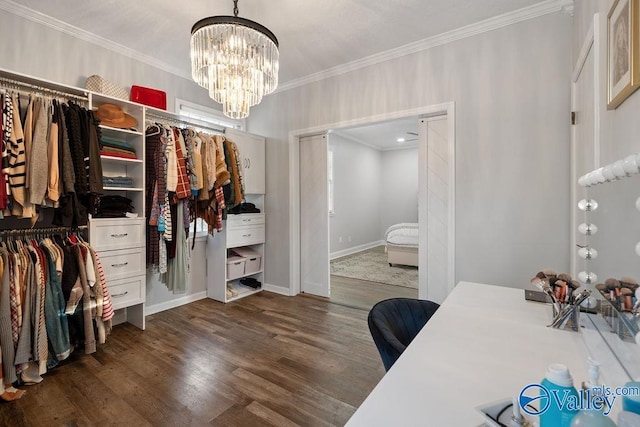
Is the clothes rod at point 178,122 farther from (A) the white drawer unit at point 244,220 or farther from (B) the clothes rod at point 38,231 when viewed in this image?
(B) the clothes rod at point 38,231

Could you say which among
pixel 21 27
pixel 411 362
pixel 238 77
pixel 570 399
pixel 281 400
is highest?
pixel 21 27

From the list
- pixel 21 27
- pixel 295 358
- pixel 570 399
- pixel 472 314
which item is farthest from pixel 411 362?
pixel 21 27

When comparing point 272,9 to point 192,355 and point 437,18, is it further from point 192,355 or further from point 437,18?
point 192,355

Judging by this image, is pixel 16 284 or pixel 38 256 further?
pixel 38 256

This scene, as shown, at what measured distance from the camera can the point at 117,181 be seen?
2580mm

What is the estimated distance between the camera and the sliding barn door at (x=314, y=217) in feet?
12.2

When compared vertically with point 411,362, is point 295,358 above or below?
below

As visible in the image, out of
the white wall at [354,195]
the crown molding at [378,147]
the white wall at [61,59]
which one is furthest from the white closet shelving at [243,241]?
the crown molding at [378,147]

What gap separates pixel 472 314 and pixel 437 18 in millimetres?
2406

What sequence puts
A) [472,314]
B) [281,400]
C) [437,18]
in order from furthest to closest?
[437,18] → [281,400] → [472,314]

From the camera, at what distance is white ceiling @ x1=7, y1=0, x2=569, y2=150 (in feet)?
7.46

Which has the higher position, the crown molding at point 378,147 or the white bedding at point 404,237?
the crown molding at point 378,147

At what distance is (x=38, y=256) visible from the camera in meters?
2.00

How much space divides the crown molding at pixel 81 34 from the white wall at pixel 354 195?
347 centimetres
